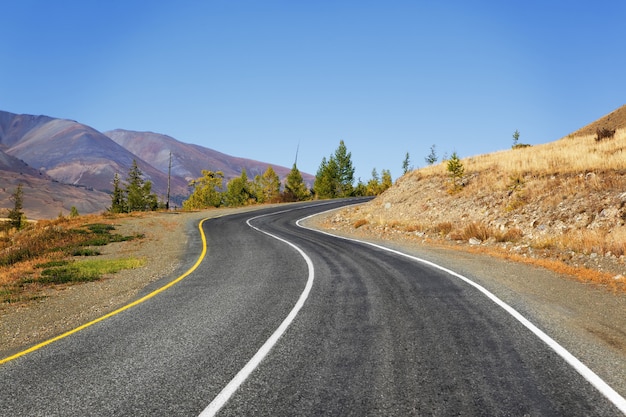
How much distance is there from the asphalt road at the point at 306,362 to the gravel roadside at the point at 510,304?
0.51 meters

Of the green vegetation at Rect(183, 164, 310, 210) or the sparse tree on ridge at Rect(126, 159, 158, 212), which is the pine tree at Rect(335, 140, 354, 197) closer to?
the green vegetation at Rect(183, 164, 310, 210)

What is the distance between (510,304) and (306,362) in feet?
14.7

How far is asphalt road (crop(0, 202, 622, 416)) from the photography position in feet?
12.1

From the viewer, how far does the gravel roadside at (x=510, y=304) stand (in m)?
5.20

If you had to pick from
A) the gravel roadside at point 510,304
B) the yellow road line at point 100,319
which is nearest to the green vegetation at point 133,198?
the gravel roadside at point 510,304

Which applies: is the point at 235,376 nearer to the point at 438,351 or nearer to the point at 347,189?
the point at 438,351

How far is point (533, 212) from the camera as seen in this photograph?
54.3 ft

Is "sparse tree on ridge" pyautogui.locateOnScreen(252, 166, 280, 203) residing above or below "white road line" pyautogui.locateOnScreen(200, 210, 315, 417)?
above

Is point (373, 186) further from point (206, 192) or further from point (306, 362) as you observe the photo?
point (306, 362)

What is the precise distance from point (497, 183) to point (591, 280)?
12542 mm

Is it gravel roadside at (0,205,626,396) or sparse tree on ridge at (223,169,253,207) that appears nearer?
gravel roadside at (0,205,626,396)

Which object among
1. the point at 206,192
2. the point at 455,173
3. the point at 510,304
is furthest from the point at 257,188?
the point at 510,304

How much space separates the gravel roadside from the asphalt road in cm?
51

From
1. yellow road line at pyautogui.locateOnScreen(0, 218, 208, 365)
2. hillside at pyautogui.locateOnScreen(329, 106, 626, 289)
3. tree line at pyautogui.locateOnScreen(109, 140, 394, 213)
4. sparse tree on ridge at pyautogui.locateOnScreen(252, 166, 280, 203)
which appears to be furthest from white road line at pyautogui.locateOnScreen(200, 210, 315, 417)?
sparse tree on ridge at pyautogui.locateOnScreen(252, 166, 280, 203)
